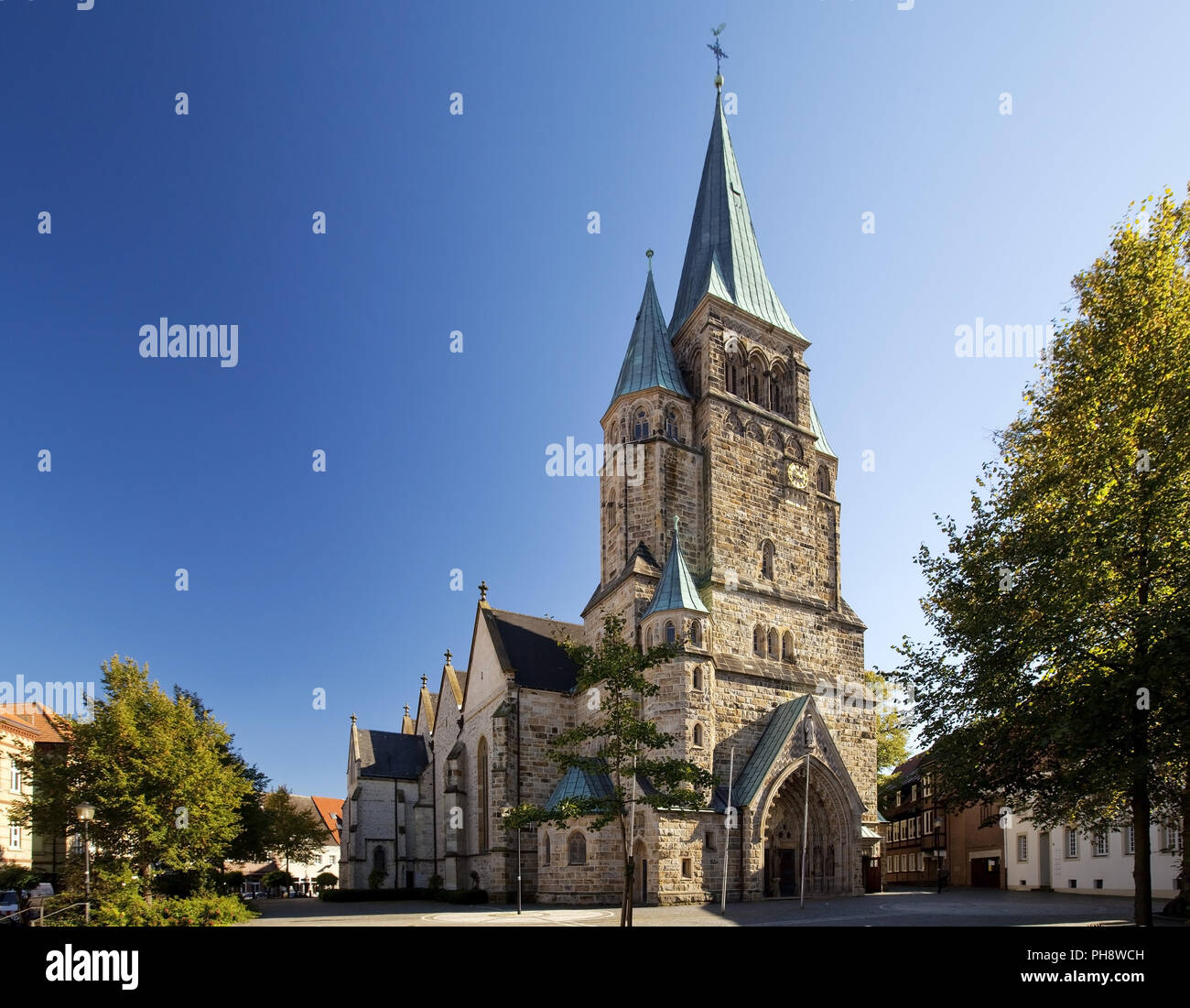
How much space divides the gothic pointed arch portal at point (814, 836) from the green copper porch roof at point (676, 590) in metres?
7.46

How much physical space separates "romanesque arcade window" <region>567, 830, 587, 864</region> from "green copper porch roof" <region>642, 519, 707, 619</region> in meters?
8.41

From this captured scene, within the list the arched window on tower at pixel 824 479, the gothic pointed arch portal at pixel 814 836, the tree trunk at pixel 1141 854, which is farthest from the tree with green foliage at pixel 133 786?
the arched window on tower at pixel 824 479

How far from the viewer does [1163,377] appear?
16.0m

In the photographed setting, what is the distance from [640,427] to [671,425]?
1.42 metres

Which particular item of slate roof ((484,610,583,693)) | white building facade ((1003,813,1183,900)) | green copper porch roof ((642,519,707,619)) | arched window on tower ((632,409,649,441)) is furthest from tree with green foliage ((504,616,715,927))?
arched window on tower ((632,409,649,441))

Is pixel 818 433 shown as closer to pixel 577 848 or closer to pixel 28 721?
pixel 577 848

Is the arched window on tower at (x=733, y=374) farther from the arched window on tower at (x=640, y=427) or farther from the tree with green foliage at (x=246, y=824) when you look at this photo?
the tree with green foliage at (x=246, y=824)

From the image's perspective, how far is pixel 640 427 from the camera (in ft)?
118

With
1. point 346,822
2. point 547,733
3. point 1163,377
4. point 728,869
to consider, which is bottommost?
point 346,822

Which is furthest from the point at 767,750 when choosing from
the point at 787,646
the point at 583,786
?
the point at 583,786

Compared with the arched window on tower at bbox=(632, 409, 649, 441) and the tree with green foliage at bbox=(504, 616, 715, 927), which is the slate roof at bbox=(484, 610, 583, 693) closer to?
the arched window on tower at bbox=(632, 409, 649, 441)
